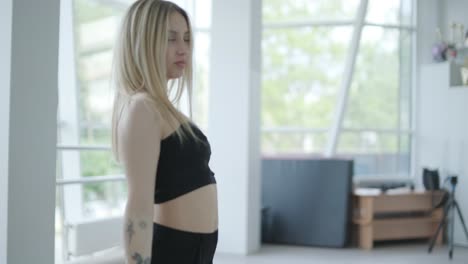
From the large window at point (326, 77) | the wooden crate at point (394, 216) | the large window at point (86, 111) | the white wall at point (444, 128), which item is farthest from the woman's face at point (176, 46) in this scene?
the white wall at point (444, 128)

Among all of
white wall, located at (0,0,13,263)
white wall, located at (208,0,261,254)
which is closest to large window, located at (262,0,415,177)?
white wall, located at (208,0,261,254)

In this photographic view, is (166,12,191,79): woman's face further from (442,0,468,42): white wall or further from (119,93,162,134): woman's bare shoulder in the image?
(442,0,468,42): white wall

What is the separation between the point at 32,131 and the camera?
6.16 feet

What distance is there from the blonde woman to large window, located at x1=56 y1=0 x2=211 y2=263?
108 inches

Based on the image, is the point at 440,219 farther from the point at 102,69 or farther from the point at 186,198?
the point at 186,198

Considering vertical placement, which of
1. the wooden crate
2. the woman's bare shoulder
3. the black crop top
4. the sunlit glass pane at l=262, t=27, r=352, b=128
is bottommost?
the wooden crate

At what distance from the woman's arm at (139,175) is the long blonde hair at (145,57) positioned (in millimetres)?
65

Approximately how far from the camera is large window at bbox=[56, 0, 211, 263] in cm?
434

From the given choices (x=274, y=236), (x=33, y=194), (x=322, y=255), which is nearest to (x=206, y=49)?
(x=274, y=236)

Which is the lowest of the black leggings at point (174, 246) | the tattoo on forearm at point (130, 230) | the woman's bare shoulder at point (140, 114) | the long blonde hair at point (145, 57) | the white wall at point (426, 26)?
the black leggings at point (174, 246)

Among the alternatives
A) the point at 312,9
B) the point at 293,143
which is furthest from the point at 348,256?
the point at 312,9

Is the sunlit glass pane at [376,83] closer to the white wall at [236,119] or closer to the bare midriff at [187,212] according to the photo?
the white wall at [236,119]

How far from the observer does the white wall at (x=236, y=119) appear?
4785 mm

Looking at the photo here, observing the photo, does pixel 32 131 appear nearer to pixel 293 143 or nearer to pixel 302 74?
pixel 293 143
